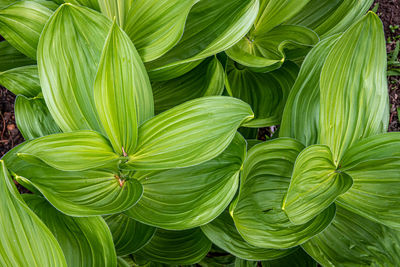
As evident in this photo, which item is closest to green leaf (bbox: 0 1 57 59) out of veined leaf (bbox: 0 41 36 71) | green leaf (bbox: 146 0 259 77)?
veined leaf (bbox: 0 41 36 71)

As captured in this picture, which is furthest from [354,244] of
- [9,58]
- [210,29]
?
[9,58]

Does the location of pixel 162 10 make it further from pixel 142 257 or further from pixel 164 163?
pixel 142 257

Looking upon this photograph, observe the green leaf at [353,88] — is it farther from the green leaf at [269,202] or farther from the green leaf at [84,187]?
the green leaf at [84,187]

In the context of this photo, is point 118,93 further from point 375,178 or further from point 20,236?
point 375,178

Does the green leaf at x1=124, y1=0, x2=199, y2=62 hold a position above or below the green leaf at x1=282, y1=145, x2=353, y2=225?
above

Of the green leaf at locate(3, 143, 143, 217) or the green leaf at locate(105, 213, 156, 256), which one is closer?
the green leaf at locate(3, 143, 143, 217)

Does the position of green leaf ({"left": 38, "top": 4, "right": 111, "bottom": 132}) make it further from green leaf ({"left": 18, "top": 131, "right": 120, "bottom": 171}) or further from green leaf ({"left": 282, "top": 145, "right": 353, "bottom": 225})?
green leaf ({"left": 282, "top": 145, "right": 353, "bottom": 225})
